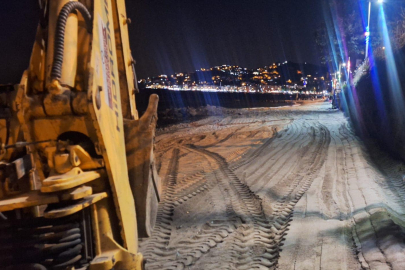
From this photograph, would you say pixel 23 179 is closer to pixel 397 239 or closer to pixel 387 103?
pixel 397 239

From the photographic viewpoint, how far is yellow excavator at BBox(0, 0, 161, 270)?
225cm

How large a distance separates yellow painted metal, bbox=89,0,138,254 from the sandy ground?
1.16 m

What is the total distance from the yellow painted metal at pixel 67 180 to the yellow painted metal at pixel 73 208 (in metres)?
0.15

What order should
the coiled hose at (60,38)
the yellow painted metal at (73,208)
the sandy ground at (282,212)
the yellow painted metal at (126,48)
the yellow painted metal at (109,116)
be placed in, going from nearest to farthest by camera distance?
the yellow painted metal at (73,208) → the coiled hose at (60,38) → the yellow painted metal at (109,116) → the sandy ground at (282,212) → the yellow painted metal at (126,48)

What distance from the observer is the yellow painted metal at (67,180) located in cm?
217

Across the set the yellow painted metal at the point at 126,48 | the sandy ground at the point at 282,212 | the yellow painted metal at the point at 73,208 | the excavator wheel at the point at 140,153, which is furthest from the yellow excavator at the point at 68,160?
the sandy ground at the point at 282,212

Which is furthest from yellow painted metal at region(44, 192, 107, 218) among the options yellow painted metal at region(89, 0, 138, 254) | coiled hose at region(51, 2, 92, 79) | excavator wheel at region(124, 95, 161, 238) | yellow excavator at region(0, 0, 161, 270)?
excavator wheel at region(124, 95, 161, 238)

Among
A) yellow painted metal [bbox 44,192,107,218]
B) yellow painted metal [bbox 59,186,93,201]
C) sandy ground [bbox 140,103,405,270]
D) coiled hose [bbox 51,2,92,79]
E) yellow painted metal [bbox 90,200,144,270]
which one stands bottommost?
sandy ground [bbox 140,103,405,270]

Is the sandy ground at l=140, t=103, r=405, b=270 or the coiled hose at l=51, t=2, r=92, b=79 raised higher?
the coiled hose at l=51, t=2, r=92, b=79

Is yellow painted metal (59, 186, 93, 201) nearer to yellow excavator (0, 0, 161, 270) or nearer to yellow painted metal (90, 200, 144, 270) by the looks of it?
yellow excavator (0, 0, 161, 270)

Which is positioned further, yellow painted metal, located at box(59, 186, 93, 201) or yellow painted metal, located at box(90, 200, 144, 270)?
yellow painted metal, located at box(90, 200, 144, 270)

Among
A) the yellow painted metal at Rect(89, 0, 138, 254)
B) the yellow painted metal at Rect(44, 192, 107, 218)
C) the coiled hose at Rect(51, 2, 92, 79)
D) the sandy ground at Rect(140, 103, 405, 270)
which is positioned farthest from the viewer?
the sandy ground at Rect(140, 103, 405, 270)

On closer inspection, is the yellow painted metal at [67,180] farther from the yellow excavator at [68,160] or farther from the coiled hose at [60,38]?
the coiled hose at [60,38]

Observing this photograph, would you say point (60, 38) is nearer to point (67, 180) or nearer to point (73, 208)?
point (67, 180)
